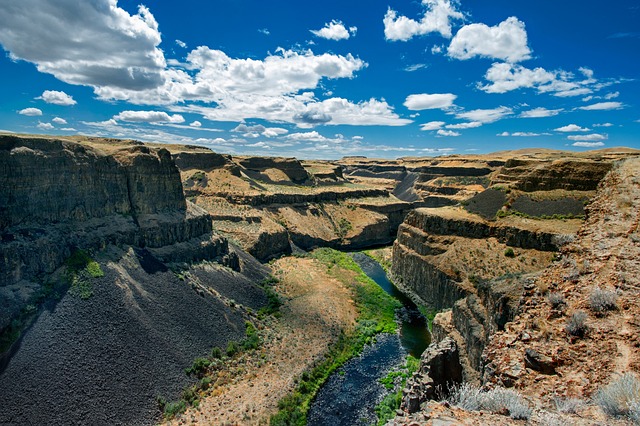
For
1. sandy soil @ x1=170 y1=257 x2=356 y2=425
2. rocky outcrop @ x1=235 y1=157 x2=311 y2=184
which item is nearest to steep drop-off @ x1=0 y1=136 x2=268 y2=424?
sandy soil @ x1=170 y1=257 x2=356 y2=425

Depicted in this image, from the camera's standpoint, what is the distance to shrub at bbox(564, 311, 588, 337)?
10875mm

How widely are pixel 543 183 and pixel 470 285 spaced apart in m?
18.8

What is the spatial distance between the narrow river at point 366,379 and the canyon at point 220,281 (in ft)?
9.67

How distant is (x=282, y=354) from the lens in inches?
1266

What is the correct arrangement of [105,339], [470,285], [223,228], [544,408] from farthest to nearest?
[223,228] < [470,285] < [105,339] < [544,408]

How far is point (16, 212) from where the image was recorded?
92.1 feet

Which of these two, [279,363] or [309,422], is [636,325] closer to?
[309,422]

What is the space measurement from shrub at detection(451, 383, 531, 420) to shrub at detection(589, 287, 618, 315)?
14.0 feet

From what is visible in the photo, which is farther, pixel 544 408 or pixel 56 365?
pixel 56 365

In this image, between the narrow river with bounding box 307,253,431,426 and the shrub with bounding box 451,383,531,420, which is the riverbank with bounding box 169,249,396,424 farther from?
the shrub with bounding box 451,383,531,420

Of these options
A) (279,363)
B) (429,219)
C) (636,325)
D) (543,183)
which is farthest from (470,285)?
(636,325)

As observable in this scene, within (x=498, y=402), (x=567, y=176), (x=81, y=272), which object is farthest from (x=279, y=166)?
(x=498, y=402)

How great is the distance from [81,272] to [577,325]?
3094 cm

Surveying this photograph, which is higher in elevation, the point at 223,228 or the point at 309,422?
the point at 223,228
